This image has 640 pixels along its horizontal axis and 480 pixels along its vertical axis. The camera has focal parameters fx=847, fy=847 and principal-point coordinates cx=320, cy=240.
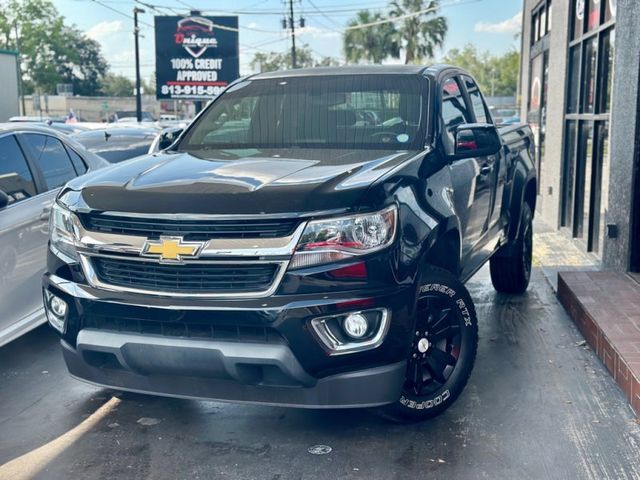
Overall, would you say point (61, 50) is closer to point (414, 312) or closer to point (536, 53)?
point (536, 53)

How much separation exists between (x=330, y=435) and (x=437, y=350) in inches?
27.6

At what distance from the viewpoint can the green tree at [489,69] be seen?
11100 centimetres

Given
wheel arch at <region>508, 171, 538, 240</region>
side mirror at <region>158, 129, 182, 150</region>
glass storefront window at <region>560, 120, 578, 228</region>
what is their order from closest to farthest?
side mirror at <region>158, 129, 182, 150</region>, wheel arch at <region>508, 171, 538, 240</region>, glass storefront window at <region>560, 120, 578, 228</region>

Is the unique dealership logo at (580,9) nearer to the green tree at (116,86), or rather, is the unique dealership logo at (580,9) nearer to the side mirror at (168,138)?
the side mirror at (168,138)

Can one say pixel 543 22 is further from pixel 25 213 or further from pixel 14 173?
pixel 25 213

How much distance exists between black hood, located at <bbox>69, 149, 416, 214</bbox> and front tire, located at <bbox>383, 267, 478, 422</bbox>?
26.0 inches

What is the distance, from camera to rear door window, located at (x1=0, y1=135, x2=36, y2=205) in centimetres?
564

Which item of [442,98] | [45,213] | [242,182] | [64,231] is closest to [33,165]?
[45,213]

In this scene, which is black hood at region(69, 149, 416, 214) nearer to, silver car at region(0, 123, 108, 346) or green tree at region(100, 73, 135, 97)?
silver car at region(0, 123, 108, 346)

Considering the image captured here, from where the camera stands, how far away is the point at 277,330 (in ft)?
12.1

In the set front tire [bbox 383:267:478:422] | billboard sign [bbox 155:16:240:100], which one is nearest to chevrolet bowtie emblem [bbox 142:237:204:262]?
front tire [bbox 383:267:478:422]

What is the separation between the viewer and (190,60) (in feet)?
92.5

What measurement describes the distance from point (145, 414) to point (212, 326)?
1.19 m

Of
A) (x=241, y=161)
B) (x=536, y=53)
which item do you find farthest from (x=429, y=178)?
(x=536, y=53)
